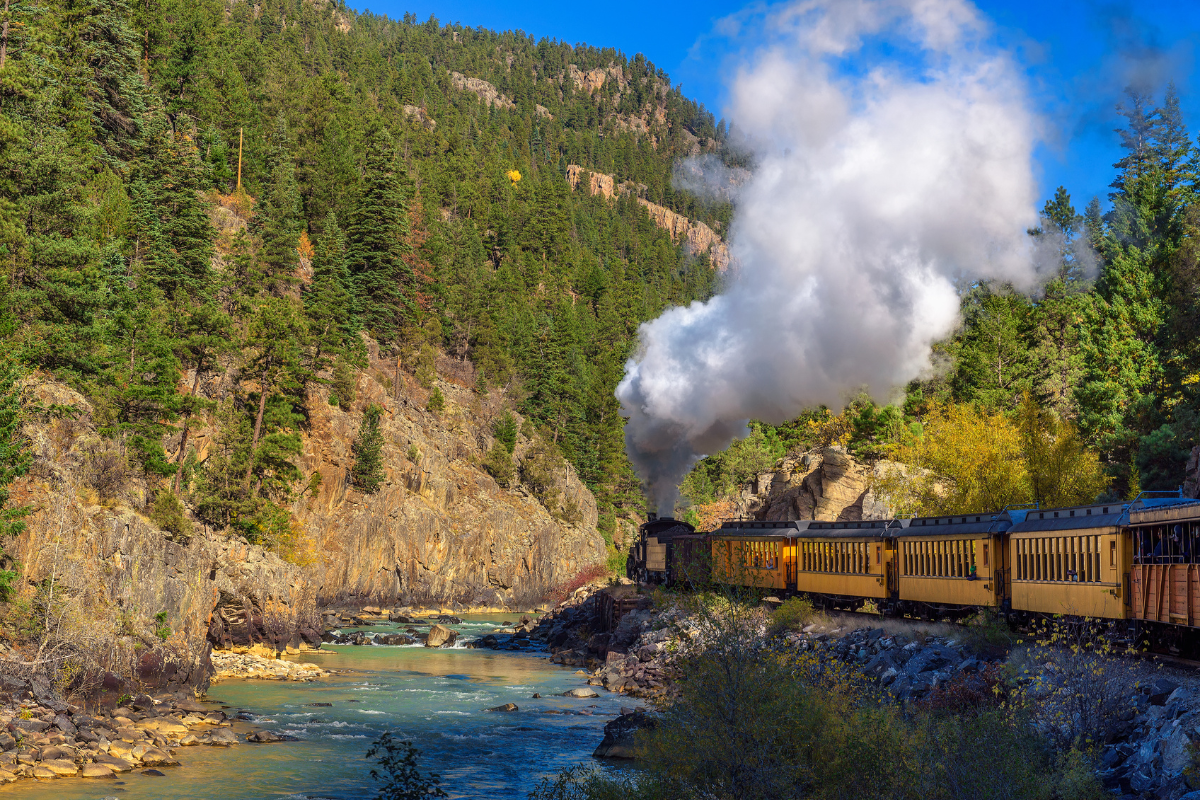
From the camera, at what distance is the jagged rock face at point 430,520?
67.8m

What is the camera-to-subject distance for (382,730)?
29.6 metres

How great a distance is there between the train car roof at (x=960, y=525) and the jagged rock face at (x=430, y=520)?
42.0 metres

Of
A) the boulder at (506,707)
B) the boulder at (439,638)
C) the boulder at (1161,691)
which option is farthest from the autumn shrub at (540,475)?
the boulder at (1161,691)

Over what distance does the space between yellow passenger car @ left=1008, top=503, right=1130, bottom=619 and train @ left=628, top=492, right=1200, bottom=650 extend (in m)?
0.03

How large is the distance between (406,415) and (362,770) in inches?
2199

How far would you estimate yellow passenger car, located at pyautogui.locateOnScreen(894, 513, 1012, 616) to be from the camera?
27.2m

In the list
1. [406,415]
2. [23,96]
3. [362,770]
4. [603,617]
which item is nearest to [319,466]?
[406,415]

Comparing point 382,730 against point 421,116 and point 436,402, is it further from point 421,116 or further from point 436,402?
point 421,116

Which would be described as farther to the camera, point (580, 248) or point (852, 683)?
point (580, 248)

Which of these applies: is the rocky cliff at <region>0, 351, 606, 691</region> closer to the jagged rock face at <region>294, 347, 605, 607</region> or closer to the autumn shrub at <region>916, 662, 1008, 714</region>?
the jagged rock face at <region>294, 347, 605, 607</region>

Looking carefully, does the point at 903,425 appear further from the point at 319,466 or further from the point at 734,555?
the point at 319,466

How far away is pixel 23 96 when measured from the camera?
44156mm

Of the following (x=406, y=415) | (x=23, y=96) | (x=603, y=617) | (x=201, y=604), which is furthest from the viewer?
(x=406, y=415)

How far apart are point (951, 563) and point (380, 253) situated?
62102 mm
